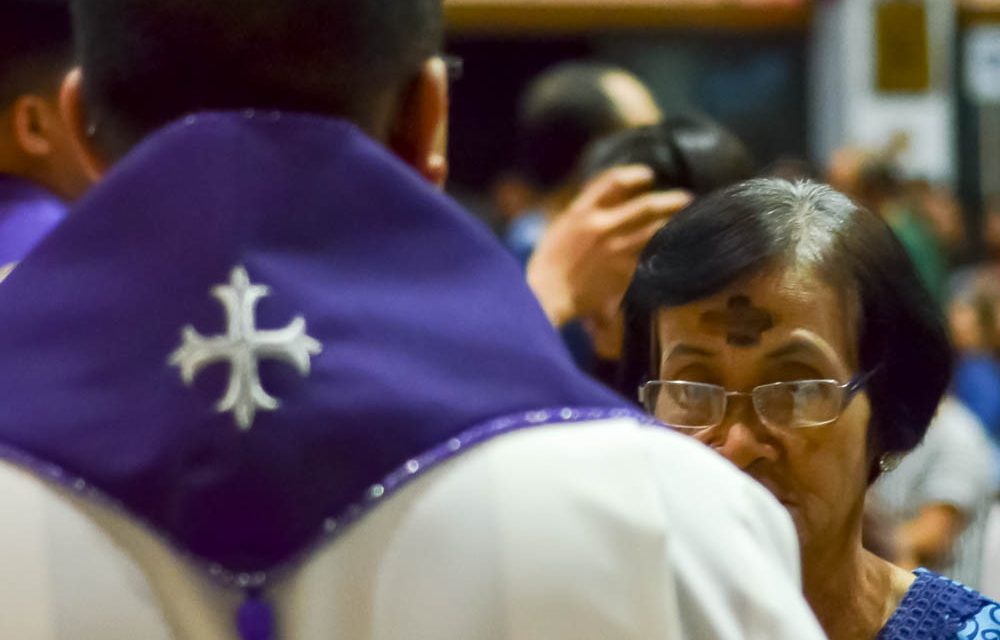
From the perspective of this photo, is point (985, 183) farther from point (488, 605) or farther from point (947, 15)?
point (488, 605)

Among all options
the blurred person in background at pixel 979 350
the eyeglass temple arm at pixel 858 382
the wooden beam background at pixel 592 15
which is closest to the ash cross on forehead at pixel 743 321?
the eyeglass temple arm at pixel 858 382

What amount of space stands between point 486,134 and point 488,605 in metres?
7.29

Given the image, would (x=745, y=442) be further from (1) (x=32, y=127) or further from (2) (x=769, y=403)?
(1) (x=32, y=127)

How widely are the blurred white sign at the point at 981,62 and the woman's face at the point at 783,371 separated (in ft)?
23.3

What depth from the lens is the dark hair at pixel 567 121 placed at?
10.0 ft

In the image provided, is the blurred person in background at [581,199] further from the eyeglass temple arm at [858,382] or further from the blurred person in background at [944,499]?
the blurred person in background at [944,499]

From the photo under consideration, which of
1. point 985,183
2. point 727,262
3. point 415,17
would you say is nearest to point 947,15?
point 985,183

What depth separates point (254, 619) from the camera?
0.90 metres

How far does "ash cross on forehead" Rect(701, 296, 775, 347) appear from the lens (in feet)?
5.35

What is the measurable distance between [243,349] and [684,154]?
151 centimetres

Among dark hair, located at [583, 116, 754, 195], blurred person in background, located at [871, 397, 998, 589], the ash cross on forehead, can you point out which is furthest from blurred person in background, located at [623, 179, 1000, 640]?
blurred person in background, located at [871, 397, 998, 589]

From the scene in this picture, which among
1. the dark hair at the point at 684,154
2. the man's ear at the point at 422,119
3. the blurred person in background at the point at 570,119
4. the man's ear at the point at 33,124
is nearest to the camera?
the man's ear at the point at 422,119

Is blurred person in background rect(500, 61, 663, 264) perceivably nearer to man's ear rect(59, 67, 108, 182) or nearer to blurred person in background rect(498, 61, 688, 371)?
blurred person in background rect(498, 61, 688, 371)

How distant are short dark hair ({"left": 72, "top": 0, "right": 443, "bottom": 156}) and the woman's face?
73cm
